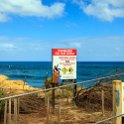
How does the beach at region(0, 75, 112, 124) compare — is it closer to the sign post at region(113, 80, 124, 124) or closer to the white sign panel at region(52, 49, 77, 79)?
the white sign panel at region(52, 49, 77, 79)

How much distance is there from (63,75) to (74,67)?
0.64 m

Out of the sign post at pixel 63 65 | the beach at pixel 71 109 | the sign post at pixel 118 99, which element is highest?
the sign post at pixel 63 65

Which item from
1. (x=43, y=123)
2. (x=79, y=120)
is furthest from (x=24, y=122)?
(x=79, y=120)

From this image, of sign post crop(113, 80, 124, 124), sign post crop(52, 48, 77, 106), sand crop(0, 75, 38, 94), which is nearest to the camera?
sign post crop(113, 80, 124, 124)

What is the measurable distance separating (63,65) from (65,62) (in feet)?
0.52

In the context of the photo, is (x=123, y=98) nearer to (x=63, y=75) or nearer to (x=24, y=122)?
(x=24, y=122)

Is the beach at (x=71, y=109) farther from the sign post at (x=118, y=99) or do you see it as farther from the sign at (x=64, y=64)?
the sign post at (x=118, y=99)

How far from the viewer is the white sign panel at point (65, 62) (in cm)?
1468

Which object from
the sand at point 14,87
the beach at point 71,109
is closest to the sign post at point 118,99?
the beach at point 71,109

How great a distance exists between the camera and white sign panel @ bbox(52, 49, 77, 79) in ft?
48.2

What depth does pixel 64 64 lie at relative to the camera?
1483 centimetres

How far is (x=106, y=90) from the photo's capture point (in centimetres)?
1441

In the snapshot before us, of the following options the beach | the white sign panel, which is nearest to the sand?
the beach

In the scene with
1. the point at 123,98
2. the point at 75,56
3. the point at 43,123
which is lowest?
the point at 43,123
